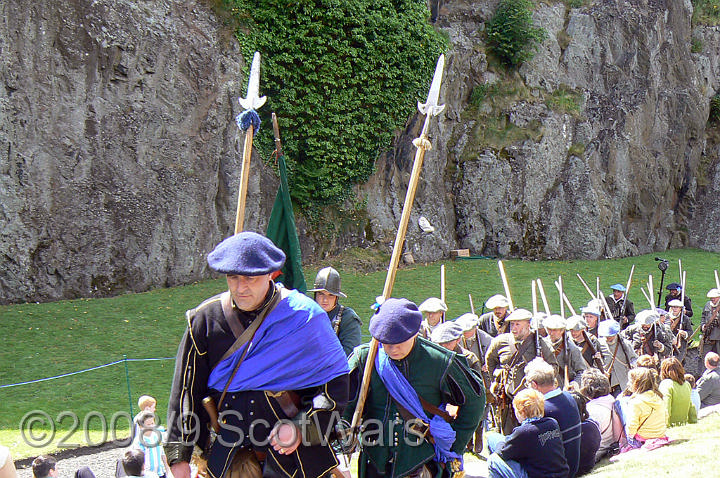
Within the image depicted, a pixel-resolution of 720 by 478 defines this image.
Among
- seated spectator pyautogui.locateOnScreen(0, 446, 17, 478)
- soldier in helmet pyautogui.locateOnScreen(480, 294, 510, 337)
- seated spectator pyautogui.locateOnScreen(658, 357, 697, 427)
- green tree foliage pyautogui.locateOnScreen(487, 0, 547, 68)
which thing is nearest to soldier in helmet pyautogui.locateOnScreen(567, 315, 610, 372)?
soldier in helmet pyautogui.locateOnScreen(480, 294, 510, 337)

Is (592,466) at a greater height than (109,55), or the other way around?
(109,55)

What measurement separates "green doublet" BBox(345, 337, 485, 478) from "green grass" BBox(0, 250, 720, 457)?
6.45m

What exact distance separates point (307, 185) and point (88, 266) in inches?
270

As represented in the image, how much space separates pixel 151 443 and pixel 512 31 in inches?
861

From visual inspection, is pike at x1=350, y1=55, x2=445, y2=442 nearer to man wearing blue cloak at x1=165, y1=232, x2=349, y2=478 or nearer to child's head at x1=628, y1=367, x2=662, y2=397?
man wearing blue cloak at x1=165, y1=232, x2=349, y2=478

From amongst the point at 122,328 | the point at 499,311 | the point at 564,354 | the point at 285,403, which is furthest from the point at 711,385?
the point at 122,328

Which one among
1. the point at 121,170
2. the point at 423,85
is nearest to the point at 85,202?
the point at 121,170

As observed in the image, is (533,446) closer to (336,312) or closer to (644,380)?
(644,380)

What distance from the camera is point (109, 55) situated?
51.2 feet

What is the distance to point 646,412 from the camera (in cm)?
647

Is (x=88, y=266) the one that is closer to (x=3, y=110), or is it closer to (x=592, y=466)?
(x=3, y=110)

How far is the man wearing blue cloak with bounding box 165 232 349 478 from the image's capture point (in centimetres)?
345

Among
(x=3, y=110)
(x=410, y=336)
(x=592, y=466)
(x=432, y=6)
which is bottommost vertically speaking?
(x=592, y=466)

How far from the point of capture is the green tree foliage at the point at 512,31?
2502 cm
